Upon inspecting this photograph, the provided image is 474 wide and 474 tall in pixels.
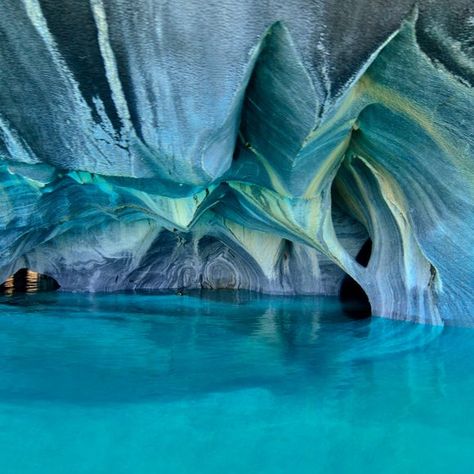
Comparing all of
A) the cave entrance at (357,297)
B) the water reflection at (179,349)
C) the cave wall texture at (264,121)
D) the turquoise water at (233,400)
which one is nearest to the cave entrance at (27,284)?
the water reflection at (179,349)

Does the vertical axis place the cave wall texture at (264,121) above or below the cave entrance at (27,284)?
above

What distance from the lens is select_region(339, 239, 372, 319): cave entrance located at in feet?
25.0

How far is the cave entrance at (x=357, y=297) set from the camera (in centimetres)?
762

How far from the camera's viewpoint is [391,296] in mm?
6688

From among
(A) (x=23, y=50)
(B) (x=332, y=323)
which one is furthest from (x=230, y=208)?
(A) (x=23, y=50)

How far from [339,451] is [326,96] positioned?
293 cm

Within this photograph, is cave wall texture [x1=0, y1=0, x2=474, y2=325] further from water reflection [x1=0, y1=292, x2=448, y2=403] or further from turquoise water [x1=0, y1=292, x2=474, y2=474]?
turquoise water [x1=0, y1=292, x2=474, y2=474]

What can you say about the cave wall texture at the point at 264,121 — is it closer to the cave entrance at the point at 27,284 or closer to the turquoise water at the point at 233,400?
the turquoise water at the point at 233,400

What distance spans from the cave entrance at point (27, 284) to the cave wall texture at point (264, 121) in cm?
316

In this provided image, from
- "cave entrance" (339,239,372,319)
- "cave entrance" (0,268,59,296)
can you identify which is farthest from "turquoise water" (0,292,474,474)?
"cave entrance" (0,268,59,296)

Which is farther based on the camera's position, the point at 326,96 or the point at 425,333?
the point at 425,333

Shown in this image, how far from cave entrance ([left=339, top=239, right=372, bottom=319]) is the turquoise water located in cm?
199

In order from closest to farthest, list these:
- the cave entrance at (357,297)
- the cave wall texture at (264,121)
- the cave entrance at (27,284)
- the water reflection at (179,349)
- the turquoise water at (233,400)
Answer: the turquoise water at (233,400) < the water reflection at (179,349) < the cave wall texture at (264,121) < the cave entrance at (357,297) < the cave entrance at (27,284)

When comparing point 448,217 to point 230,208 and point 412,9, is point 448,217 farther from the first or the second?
point 230,208
